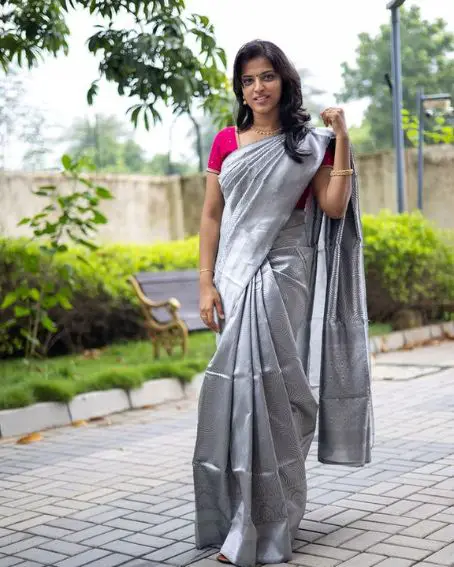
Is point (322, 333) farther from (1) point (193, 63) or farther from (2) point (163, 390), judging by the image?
(2) point (163, 390)

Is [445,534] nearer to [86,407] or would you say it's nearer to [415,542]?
[415,542]

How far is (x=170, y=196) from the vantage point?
17297mm

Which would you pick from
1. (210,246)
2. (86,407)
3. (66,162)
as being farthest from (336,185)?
(66,162)

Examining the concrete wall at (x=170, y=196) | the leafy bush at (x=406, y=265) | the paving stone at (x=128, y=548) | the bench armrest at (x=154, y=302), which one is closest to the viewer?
the paving stone at (x=128, y=548)

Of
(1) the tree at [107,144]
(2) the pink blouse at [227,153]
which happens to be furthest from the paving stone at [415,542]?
(1) the tree at [107,144]

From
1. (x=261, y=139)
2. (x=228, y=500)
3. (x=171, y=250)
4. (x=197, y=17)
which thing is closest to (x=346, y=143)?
(x=261, y=139)

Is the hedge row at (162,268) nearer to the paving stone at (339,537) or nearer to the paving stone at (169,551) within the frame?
the paving stone at (169,551)

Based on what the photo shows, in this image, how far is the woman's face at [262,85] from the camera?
3.87 m

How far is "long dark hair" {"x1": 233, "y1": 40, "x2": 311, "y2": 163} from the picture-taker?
3.86m

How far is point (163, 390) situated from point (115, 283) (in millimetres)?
2767

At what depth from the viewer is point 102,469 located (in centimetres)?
568

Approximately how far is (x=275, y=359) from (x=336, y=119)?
99cm

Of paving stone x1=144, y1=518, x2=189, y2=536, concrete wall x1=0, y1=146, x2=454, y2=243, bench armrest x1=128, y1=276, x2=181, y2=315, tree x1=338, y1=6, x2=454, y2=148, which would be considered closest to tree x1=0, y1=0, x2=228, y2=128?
paving stone x1=144, y1=518, x2=189, y2=536

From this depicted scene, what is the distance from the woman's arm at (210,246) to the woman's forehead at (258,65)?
0.46 m
